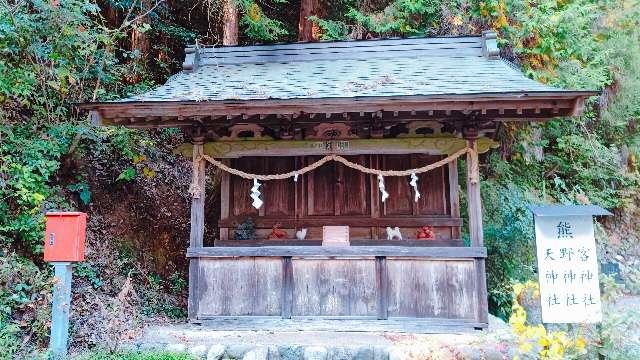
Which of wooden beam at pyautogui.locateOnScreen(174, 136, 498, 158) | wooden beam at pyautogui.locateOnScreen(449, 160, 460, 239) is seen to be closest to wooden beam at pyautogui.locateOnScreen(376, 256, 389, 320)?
wooden beam at pyautogui.locateOnScreen(174, 136, 498, 158)

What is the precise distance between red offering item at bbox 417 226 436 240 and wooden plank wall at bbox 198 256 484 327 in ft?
4.30

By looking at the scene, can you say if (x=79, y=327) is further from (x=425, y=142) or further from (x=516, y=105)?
(x=516, y=105)

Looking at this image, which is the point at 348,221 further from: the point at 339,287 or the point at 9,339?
the point at 9,339

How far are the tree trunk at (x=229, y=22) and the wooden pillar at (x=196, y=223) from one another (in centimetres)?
476

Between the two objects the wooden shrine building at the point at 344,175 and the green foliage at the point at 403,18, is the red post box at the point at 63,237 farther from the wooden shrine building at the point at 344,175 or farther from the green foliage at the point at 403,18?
the green foliage at the point at 403,18

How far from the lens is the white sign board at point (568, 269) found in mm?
4855

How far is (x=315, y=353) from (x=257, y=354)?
65 centimetres

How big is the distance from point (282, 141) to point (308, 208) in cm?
142

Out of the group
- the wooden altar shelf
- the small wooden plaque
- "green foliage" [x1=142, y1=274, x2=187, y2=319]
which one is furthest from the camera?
"green foliage" [x1=142, y1=274, x2=187, y2=319]

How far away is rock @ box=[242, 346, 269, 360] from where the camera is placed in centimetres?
534

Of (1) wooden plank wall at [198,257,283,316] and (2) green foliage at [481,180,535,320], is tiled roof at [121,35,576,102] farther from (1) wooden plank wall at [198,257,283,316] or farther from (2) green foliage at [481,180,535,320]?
(2) green foliage at [481,180,535,320]

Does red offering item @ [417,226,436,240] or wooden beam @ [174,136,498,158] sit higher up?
wooden beam @ [174,136,498,158]

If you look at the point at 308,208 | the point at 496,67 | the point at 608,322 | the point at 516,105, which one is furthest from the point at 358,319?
the point at 496,67

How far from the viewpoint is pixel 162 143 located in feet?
36.4
